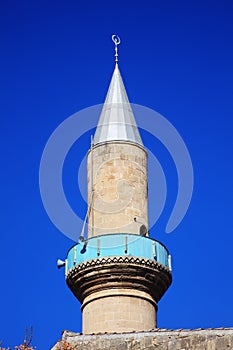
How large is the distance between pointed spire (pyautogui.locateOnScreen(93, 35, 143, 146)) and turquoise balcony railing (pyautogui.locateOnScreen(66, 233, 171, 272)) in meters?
2.71

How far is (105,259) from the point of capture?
24.3 metres

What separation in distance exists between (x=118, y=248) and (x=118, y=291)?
0.95 meters

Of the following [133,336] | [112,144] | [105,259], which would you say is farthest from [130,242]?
[133,336]

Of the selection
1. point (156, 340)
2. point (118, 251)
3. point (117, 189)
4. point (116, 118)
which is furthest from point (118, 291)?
point (156, 340)

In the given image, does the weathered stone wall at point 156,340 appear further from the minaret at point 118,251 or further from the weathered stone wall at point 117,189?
the weathered stone wall at point 117,189

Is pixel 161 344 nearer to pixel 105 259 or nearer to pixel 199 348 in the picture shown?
pixel 199 348

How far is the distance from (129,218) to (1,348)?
6674 mm

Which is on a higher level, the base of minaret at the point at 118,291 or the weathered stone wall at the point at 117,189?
the weathered stone wall at the point at 117,189

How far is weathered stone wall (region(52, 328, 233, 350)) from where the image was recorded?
62.1 feet

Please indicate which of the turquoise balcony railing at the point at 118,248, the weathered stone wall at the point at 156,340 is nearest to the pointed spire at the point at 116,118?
the turquoise balcony railing at the point at 118,248

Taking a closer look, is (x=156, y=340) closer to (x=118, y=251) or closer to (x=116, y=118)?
(x=118, y=251)

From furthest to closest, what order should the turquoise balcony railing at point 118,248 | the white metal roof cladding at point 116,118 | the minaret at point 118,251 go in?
the white metal roof cladding at point 116,118 → the turquoise balcony railing at point 118,248 → the minaret at point 118,251

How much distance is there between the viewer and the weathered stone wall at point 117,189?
82.3 feet

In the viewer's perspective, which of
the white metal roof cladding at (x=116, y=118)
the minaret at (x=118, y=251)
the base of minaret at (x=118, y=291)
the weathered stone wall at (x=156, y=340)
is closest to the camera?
the weathered stone wall at (x=156, y=340)
